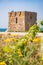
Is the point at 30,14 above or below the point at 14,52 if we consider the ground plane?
below

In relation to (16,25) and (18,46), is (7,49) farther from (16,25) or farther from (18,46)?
(16,25)

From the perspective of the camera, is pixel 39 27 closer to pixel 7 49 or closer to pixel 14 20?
pixel 7 49

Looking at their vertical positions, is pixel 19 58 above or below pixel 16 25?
above

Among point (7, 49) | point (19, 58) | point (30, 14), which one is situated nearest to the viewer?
point (7, 49)

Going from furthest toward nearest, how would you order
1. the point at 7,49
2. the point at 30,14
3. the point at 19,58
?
1. the point at 30,14
2. the point at 19,58
3. the point at 7,49

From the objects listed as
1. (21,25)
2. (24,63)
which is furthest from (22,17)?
(24,63)

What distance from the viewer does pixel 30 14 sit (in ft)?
79.5

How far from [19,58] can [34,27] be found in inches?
5.9

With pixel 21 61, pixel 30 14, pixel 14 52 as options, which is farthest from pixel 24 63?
pixel 30 14

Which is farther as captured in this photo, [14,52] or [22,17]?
[22,17]

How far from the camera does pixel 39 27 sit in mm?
848

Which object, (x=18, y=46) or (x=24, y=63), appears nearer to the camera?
(x=18, y=46)

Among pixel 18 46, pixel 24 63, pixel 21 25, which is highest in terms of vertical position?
pixel 18 46

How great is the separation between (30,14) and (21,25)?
1.42 m
